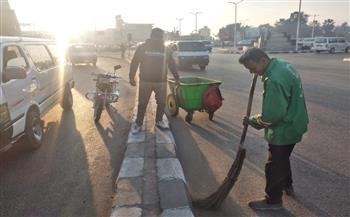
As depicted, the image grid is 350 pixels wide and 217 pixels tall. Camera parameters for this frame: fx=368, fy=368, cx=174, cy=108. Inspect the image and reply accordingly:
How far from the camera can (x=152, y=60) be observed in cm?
690

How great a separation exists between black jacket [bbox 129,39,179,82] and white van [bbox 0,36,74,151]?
1.97m

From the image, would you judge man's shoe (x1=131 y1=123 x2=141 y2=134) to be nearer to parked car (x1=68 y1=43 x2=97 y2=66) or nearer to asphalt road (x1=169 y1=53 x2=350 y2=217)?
asphalt road (x1=169 y1=53 x2=350 y2=217)

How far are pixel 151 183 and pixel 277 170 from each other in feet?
5.19

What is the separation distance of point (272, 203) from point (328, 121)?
5089 millimetres

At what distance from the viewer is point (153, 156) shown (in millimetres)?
5727

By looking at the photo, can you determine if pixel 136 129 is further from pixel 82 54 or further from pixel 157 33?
pixel 82 54

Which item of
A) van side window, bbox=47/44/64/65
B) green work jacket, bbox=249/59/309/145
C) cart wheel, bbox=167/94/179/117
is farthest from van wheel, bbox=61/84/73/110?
green work jacket, bbox=249/59/309/145

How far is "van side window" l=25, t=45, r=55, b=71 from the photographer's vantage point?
755cm

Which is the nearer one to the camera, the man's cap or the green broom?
the green broom

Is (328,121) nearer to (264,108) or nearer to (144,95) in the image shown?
(144,95)

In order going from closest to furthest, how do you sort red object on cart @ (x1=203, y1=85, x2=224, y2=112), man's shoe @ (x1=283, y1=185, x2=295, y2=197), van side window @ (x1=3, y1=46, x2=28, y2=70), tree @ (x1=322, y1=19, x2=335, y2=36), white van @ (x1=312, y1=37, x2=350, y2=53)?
1. man's shoe @ (x1=283, y1=185, x2=295, y2=197)
2. van side window @ (x1=3, y1=46, x2=28, y2=70)
3. red object on cart @ (x1=203, y1=85, x2=224, y2=112)
4. white van @ (x1=312, y1=37, x2=350, y2=53)
5. tree @ (x1=322, y1=19, x2=335, y2=36)

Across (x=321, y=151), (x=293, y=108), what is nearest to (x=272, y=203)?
(x=293, y=108)

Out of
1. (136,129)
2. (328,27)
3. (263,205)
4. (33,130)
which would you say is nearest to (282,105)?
(263,205)

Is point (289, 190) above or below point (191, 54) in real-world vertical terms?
below
